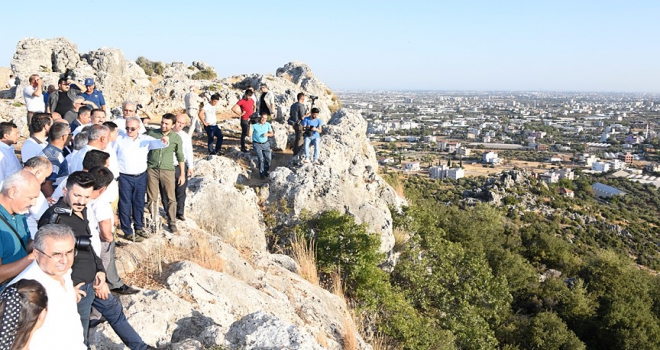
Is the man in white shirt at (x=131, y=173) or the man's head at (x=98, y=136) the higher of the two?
the man's head at (x=98, y=136)

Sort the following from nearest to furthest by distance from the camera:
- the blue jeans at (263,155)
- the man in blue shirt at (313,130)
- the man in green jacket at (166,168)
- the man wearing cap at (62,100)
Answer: the man in green jacket at (166,168), the man wearing cap at (62,100), the blue jeans at (263,155), the man in blue shirt at (313,130)

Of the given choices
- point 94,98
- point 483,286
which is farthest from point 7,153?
point 483,286

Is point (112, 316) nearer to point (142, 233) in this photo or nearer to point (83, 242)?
point (83, 242)

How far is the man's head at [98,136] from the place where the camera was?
5164 mm

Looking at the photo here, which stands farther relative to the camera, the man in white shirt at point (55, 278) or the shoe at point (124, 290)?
the shoe at point (124, 290)

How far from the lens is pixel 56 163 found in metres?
5.54

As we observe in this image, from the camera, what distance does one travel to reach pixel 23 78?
1959cm

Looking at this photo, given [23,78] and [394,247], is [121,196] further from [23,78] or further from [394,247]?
[23,78]

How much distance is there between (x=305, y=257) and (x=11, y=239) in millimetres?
5511

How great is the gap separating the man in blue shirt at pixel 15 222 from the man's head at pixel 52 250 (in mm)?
509

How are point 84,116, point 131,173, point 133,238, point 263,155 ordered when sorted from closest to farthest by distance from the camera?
point 131,173
point 133,238
point 84,116
point 263,155

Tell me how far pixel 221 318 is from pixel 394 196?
9.50 m

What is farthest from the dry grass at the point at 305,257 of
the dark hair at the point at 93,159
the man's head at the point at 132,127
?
the dark hair at the point at 93,159

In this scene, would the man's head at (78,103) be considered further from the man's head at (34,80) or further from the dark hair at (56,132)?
the dark hair at (56,132)
